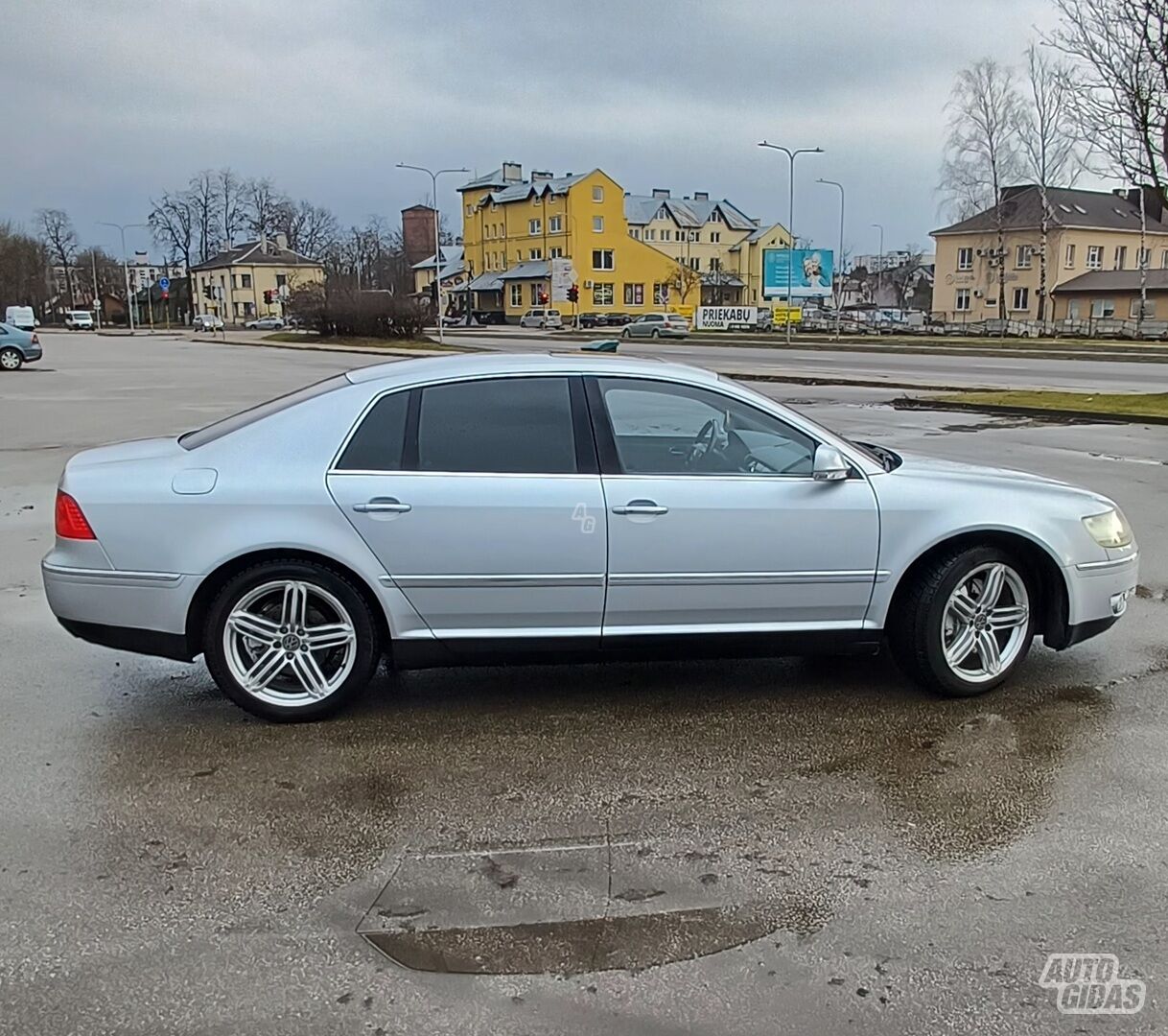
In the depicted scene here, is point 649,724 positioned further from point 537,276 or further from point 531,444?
point 537,276

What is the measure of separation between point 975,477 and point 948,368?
29694 mm

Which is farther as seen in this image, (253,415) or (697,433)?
(253,415)

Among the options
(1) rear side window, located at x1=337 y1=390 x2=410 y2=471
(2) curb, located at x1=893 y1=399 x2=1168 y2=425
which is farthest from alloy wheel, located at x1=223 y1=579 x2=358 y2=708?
(2) curb, located at x1=893 y1=399 x2=1168 y2=425

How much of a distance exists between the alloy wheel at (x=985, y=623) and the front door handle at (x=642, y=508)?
4.62 feet

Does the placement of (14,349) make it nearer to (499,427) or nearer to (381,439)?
(381,439)

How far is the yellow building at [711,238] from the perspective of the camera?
106188 mm

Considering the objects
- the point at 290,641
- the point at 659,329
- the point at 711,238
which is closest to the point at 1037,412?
the point at 290,641

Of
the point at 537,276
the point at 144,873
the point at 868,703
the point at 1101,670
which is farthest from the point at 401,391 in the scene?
the point at 537,276

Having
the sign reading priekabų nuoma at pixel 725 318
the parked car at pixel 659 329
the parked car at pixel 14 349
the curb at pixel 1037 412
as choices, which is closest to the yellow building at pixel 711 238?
the sign reading priekabų nuoma at pixel 725 318

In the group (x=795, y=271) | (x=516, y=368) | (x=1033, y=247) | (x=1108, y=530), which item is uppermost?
(x=1033, y=247)

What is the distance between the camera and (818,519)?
4.65 meters

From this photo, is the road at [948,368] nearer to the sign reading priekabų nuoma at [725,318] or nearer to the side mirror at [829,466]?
the side mirror at [829,466]

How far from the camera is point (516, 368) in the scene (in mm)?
4820

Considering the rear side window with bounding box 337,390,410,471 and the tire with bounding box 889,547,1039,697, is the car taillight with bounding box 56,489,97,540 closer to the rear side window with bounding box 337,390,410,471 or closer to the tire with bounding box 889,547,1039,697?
the rear side window with bounding box 337,390,410,471
